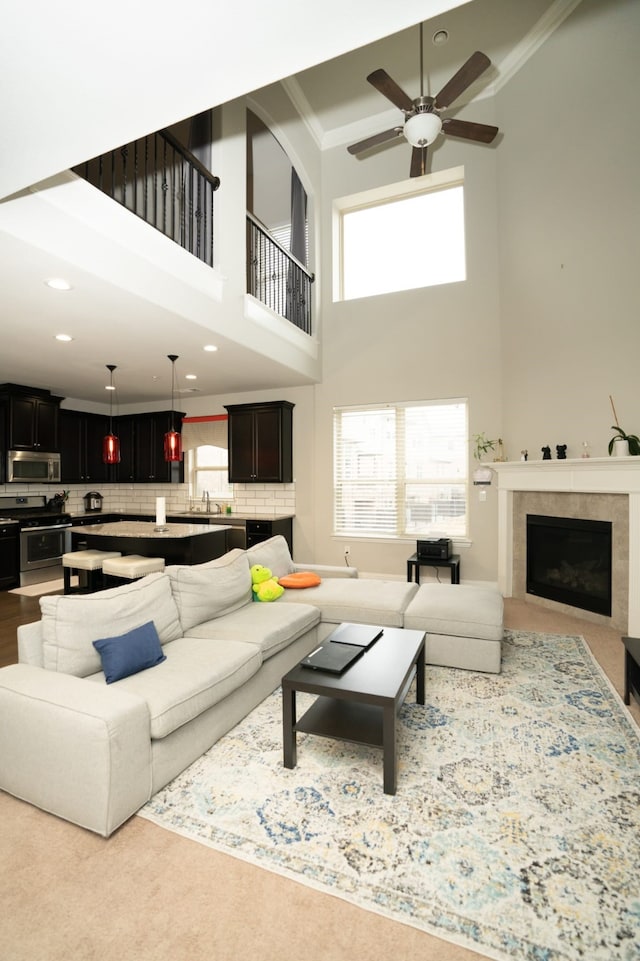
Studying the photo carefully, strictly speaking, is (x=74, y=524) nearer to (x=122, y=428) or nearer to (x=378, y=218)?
(x=122, y=428)

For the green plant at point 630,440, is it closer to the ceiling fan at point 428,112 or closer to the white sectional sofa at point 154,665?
the white sectional sofa at point 154,665

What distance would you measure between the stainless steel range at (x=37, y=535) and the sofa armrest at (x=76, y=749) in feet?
16.3

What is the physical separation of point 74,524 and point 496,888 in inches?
285

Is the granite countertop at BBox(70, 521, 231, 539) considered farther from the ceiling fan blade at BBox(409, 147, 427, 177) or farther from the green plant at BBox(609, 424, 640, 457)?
the ceiling fan blade at BBox(409, 147, 427, 177)

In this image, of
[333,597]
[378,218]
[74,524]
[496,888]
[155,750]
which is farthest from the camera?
[74,524]

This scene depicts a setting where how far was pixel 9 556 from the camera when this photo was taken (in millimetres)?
6219

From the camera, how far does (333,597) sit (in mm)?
3867

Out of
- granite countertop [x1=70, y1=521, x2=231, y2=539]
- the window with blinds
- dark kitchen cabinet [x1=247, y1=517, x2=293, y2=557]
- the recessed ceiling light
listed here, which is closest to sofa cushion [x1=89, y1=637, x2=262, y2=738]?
granite countertop [x1=70, y1=521, x2=231, y2=539]

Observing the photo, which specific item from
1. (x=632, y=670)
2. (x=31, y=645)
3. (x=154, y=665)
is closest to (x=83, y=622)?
(x=31, y=645)

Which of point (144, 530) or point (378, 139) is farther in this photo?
point (144, 530)

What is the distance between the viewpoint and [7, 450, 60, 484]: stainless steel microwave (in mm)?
6590

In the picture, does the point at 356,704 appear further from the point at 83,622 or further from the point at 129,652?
the point at 83,622

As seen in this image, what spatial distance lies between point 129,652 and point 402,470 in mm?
4540

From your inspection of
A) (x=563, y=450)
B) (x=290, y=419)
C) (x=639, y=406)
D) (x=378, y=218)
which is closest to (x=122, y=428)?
(x=290, y=419)
